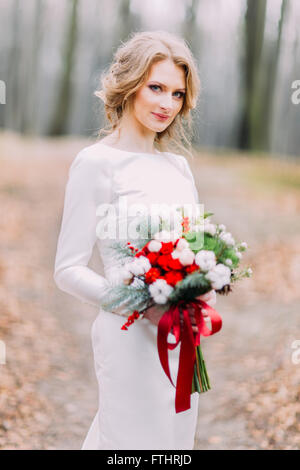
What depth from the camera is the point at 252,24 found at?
1652 cm

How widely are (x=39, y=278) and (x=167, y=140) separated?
563 cm

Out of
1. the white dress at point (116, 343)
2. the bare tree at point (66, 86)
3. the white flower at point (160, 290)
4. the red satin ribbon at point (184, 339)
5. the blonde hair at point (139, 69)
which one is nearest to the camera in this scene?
the white flower at point (160, 290)

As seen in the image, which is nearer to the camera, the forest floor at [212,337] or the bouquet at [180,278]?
the bouquet at [180,278]

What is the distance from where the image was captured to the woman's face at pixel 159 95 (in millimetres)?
2238

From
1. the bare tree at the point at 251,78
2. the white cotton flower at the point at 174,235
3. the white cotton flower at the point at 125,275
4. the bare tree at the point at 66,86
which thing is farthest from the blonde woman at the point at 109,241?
the bare tree at the point at 66,86

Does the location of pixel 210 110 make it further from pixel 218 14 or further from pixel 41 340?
pixel 41 340

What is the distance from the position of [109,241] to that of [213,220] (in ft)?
24.5

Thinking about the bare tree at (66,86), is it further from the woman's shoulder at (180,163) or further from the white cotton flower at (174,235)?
the white cotton flower at (174,235)

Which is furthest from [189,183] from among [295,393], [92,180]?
[295,393]

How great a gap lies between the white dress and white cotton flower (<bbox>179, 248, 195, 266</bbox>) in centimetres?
34

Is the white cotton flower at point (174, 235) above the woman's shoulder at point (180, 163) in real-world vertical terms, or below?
below

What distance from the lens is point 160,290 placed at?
6.16ft

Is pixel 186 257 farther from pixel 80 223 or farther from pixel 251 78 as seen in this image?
pixel 251 78

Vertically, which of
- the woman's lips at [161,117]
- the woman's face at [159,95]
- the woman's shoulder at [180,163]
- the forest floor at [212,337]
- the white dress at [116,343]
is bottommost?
the forest floor at [212,337]
